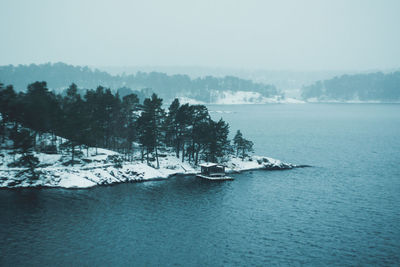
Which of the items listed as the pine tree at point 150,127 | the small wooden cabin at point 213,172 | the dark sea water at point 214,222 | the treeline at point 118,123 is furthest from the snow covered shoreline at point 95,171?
the pine tree at point 150,127

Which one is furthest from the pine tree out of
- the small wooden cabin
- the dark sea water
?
the small wooden cabin

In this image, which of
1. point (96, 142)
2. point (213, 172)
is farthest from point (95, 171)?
point (213, 172)

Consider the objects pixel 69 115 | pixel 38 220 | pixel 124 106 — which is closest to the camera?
pixel 38 220

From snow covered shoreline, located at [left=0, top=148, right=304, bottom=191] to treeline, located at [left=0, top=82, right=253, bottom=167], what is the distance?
3204mm

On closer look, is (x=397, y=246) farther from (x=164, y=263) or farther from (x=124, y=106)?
(x=124, y=106)

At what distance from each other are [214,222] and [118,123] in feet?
147

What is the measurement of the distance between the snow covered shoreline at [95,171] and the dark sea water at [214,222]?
2.92 metres

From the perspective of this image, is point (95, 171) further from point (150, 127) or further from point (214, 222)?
point (214, 222)

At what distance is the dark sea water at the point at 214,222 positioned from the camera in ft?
127

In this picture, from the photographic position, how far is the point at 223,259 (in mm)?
38281

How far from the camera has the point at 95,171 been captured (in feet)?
223

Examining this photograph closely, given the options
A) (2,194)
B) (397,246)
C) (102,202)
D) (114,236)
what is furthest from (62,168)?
(397,246)

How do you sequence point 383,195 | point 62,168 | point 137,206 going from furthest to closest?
point 62,168
point 383,195
point 137,206

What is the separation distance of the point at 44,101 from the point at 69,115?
6028mm
